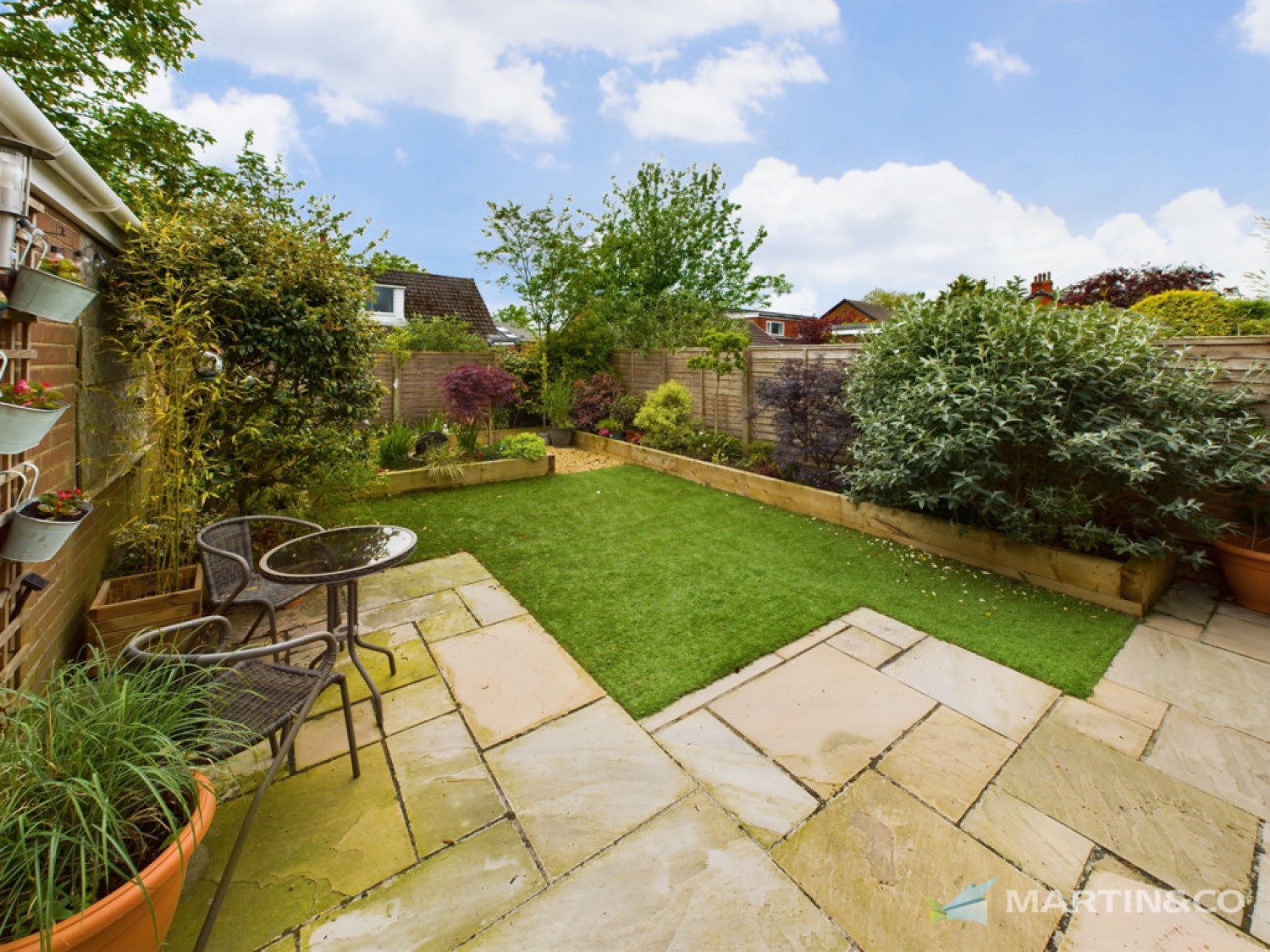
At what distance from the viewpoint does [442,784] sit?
1.87 m

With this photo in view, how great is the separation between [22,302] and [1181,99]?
8.92m

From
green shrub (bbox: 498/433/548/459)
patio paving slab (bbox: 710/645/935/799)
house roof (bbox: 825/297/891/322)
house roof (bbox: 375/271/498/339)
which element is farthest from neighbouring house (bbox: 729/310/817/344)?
patio paving slab (bbox: 710/645/935/799)

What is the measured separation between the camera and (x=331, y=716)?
2.23 m

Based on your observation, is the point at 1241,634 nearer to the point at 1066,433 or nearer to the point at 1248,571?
the point at 1248,571

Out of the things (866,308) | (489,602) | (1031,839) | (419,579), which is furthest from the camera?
(866,308)

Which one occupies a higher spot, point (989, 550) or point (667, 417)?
point (667, 417)

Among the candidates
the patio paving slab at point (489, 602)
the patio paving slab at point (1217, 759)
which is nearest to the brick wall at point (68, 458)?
the patio paving slab at point (489, 602)

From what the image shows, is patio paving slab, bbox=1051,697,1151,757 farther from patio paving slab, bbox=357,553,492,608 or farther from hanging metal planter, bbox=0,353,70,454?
hanging metal planter, bbox=0,353,70,454

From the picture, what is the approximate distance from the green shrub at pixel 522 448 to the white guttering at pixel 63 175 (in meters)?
4.20

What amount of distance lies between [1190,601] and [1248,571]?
0.34 m

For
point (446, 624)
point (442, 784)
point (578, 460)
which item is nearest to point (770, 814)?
point (442, 784)

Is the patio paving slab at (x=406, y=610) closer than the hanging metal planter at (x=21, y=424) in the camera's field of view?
No

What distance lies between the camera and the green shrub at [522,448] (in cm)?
674

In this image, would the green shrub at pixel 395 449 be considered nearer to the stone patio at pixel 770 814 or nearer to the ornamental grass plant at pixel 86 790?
the stone patio at pixel 770 814
